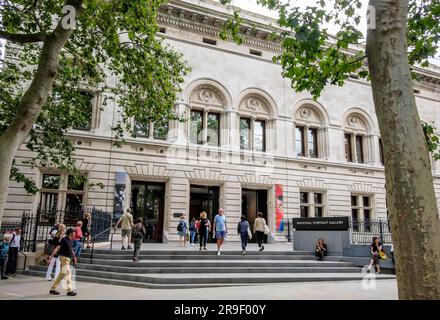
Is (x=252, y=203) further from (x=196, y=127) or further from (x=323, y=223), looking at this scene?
(x=323, y=223)

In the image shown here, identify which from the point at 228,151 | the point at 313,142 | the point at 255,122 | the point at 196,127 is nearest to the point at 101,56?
the point at 196,127

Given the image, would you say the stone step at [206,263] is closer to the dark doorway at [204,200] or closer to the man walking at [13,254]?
the man walking at [13,254]

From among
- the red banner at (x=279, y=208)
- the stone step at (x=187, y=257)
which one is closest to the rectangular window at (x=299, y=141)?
the red banner at (x=279, y=208)

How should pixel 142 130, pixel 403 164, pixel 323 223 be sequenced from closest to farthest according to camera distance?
pixel 403 164
pixel 323 223
pixel 142 130

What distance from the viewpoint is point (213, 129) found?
23219mm

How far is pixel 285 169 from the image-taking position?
947 inches

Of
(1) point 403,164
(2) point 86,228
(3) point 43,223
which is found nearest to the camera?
(1) point 403,164

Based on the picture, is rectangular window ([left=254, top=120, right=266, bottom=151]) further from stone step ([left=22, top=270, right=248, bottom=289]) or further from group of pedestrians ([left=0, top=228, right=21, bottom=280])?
group of pedestrians ([left=0, top=228, right=21, bottom=280])

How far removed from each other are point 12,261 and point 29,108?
282 inches

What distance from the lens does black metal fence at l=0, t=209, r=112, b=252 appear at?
1459 cm

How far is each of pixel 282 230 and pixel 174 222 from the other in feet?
25.0

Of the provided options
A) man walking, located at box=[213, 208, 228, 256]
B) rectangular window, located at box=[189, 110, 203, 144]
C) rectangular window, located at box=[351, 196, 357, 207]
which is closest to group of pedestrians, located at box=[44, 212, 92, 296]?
man walking, located at box=[213, 208, 228, 256]

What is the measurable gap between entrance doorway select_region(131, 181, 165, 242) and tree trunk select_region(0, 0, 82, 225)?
12324mm
